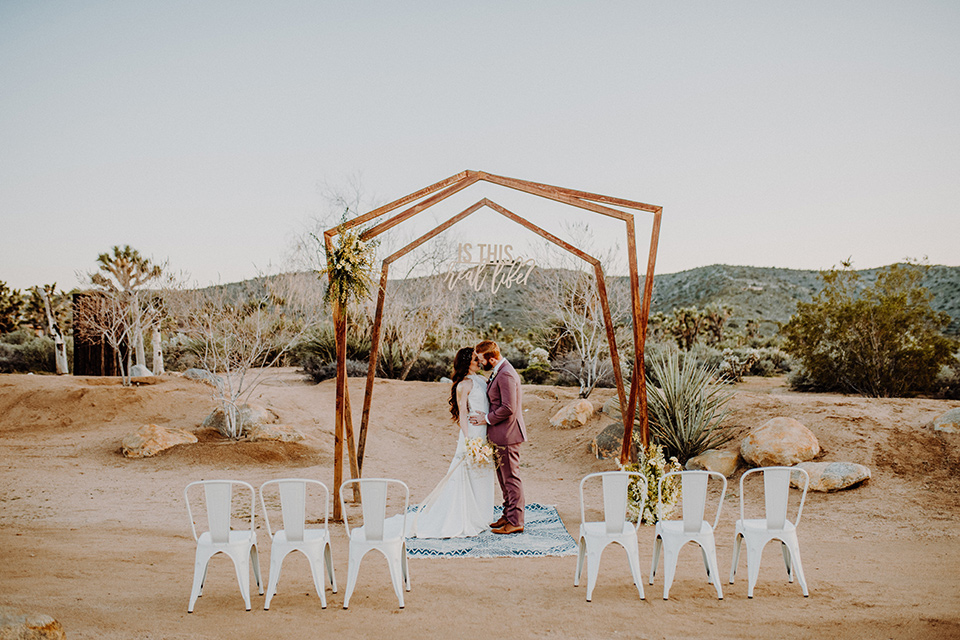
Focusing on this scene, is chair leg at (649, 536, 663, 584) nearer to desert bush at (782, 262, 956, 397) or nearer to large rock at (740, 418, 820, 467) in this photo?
large rock at (740, 418, 820, 467)

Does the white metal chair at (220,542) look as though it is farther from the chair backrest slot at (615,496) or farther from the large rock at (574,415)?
the large rock at (574,415)

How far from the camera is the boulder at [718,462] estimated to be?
27.3 ft

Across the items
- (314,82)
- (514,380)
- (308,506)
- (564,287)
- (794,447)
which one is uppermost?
(314,82)

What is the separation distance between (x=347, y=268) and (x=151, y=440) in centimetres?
609

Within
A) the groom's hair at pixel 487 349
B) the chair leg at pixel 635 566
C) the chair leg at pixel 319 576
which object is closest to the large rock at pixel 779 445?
the groom's hair at pixel 487 349

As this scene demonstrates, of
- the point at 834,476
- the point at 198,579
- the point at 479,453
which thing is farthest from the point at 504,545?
the point at 834,476

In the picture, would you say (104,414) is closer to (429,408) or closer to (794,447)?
(429,408)

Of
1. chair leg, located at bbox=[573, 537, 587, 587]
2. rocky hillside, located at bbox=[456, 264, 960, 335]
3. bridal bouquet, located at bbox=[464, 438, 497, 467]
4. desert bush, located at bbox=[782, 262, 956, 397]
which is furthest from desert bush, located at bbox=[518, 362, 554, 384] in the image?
rocky hillside, located at bbox=[456, 264, 960, 335]

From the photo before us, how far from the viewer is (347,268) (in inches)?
249

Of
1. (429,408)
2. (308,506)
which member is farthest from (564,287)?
(308,506)

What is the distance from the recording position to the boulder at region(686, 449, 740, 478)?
8.34 m

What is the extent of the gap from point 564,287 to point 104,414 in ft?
33.1

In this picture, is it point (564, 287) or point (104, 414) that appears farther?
point (564, 287)

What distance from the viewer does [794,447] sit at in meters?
8.13
